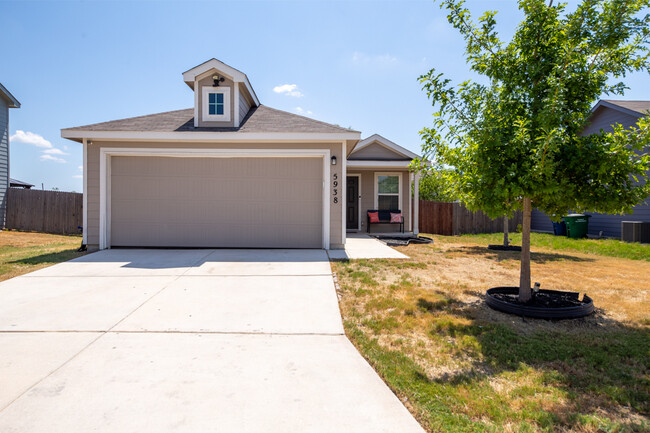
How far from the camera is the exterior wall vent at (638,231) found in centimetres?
1046

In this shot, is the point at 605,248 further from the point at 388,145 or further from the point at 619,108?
the point at 388,145

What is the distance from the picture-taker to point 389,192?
45.0 ft

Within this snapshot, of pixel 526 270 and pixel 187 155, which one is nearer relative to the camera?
pixel 526 270

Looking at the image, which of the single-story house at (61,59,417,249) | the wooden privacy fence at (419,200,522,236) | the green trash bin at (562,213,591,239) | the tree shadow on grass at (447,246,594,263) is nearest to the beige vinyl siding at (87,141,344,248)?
the single-story house at (61,59,417,249)

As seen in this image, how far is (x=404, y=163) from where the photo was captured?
12844 mm

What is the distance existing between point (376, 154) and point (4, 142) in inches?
604

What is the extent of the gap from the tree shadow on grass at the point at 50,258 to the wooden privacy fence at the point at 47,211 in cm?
630

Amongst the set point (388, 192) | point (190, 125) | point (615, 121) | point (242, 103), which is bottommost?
point (388, 192)

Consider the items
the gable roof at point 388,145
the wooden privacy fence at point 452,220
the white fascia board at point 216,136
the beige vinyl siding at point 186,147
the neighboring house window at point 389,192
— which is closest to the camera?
the white fascia board at point 216,136

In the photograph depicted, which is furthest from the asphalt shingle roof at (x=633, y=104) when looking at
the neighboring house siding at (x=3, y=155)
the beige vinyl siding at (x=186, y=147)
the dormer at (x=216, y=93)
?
the neighboring house siding at (x=3, y=155)

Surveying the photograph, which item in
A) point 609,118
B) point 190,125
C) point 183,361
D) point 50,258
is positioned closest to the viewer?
point 183,361

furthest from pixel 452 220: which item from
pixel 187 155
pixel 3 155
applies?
pixel 3 155

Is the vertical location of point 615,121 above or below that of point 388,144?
above

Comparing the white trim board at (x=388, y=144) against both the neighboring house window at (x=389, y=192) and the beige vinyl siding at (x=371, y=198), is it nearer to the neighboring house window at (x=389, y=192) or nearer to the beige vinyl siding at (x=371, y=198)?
the beige vinyl siding at (x=371, y=198)
